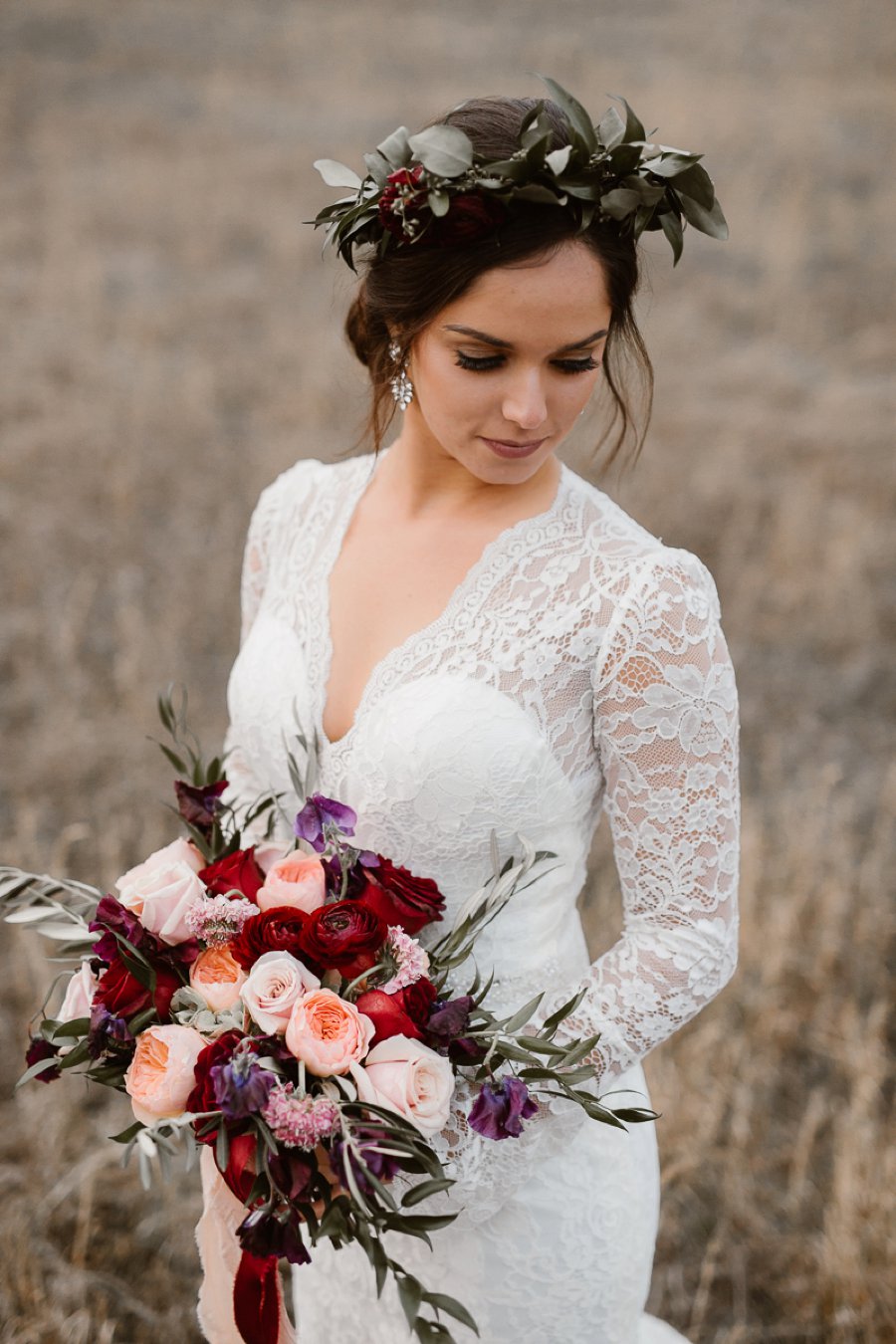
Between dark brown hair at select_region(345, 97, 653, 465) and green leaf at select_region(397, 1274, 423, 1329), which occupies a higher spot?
dark brown hair at select_region(345, 97, 653, 465)

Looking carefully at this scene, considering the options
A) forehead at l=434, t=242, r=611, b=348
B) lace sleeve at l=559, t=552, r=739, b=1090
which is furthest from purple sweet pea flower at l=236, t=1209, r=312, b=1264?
forehead at l=434, t=242, r=611, b=348

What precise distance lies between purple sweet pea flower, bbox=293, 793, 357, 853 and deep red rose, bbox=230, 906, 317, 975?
116 millimetres

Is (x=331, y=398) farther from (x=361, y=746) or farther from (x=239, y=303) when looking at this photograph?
(x=361, y=746)

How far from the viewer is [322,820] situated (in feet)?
6.16

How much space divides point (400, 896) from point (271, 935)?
24cm

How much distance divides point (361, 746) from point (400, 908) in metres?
0.33

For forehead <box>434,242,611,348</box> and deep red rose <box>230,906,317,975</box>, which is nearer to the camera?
deep red rose <box>230,906,317,975</box>

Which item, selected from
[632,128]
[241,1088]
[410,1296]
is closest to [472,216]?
[632,128]

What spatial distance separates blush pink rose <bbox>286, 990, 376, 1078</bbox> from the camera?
165 cm

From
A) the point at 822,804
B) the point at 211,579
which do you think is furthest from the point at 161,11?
the point at 822,804

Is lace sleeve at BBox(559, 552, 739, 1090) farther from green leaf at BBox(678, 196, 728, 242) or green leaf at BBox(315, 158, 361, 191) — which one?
green leaf at BBox(315, 158, 361, 191)

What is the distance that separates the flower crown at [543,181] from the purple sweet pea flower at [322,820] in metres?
0.87

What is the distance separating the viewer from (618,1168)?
7.45 feet

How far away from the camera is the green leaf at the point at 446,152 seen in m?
1.88
